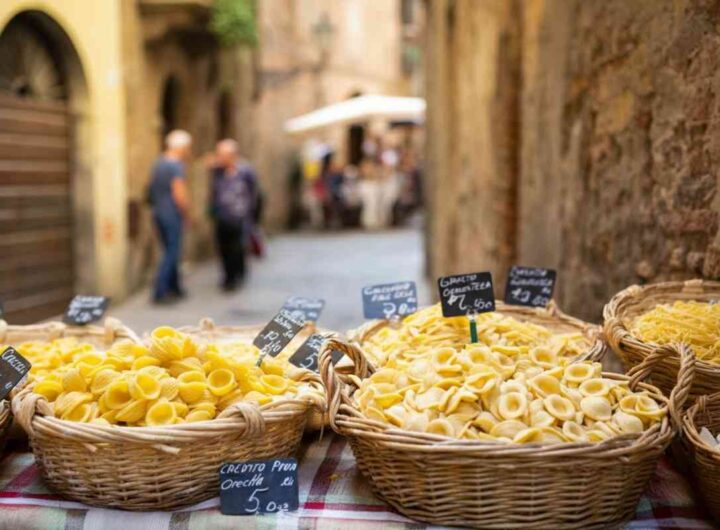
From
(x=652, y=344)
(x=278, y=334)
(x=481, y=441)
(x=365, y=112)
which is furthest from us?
(x=365, y=112)

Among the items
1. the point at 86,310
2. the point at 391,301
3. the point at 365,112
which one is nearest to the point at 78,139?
the point at 86,310

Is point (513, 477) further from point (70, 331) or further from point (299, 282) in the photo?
point (299, 282)

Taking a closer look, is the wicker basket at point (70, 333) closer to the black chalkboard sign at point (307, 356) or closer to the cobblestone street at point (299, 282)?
the black chalkboard sign at point (307, 356)

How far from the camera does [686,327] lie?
8.25ft

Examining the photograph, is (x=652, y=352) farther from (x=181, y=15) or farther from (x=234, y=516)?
(x=181, y=15)

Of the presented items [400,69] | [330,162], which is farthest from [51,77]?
[400,69]

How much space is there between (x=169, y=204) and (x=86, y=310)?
6.48 m

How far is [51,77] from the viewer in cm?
873

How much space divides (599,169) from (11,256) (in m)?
5.57

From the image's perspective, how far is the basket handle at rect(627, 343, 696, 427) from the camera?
6.40 ft

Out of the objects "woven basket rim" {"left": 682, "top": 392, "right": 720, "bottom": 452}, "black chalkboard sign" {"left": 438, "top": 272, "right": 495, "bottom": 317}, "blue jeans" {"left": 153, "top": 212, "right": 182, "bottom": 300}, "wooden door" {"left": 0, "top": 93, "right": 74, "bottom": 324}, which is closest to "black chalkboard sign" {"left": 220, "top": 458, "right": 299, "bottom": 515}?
"black chalkboard sign" {"left": 438, "top": 272, "right": 495, "bottom": 317}

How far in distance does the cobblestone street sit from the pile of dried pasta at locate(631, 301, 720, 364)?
17.2ft

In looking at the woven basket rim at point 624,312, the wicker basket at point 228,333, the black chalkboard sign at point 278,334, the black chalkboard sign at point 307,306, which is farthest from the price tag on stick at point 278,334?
the woven basket rim at point 624,312

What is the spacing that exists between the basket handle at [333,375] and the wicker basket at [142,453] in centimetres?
11
